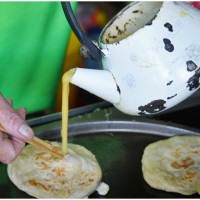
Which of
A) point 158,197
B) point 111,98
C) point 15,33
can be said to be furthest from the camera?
point 15,33

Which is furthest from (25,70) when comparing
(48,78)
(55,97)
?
(55,97)

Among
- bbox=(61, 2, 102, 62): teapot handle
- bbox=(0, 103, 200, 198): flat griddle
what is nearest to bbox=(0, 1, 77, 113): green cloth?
bbox=(0, 103, 200, 198): flat griddle

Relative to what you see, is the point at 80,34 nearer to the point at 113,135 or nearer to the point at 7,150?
the point at 7,150

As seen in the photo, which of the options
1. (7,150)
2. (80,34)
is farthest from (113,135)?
(80,34)

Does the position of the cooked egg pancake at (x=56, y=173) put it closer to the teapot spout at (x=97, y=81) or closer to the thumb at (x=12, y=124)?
the thumb at (x=12, y=124)

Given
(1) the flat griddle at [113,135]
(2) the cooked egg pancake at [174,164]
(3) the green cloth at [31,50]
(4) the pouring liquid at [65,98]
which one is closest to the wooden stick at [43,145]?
(4) the pouring liquid at [65,98]

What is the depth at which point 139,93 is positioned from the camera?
0.82 m

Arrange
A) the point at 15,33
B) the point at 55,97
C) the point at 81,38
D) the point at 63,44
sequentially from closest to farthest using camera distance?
the point at 81,38, the point at 15,33, the point at 63,44, the point at 55,97

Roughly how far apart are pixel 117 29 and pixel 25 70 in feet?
2.13

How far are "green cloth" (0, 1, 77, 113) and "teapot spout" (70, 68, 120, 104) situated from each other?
0.58 meters

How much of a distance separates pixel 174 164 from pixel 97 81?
0.41 m

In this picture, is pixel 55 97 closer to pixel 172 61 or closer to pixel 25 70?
pixel 25 70

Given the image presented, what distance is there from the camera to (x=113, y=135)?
3.92 ft

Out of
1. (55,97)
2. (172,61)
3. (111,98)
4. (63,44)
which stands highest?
(172,61)
